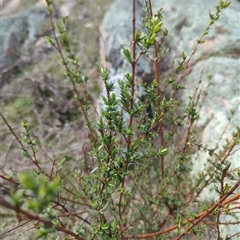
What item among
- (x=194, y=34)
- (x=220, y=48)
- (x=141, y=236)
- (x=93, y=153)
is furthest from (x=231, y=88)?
(x=93, y=153)

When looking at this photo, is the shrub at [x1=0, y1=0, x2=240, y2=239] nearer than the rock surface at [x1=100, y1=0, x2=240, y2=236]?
Yes

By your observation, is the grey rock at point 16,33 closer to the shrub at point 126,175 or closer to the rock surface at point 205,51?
the rock surface at point 205,51

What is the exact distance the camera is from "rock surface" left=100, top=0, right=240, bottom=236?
2.99 metres

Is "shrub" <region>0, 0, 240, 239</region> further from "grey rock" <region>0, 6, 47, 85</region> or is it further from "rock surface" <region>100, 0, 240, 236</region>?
"grey rock" <region>0, 6, 47, 85</region>

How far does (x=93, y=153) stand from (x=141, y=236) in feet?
2.22

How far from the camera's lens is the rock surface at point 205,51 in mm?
2994

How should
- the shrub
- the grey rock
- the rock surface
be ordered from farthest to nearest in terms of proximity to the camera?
1. the grey rock
2. the rock surface
3. the shrub

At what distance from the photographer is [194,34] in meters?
3.86

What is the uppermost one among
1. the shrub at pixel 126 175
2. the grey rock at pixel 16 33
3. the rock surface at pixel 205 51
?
the grey rock at pixel 16 33

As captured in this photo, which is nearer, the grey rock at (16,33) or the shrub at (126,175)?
the shrub at (126,175)

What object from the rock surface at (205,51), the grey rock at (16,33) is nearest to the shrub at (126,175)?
the rock surface at (205,51)

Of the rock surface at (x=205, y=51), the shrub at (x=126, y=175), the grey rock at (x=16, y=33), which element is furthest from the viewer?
the grey rock at (x=16, y=33)

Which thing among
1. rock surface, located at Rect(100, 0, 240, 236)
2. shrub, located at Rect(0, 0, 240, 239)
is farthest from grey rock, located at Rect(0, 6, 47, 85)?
shrub, located at Rect(0, 0, 240, 239)

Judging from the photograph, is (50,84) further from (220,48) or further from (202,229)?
(202,229)
